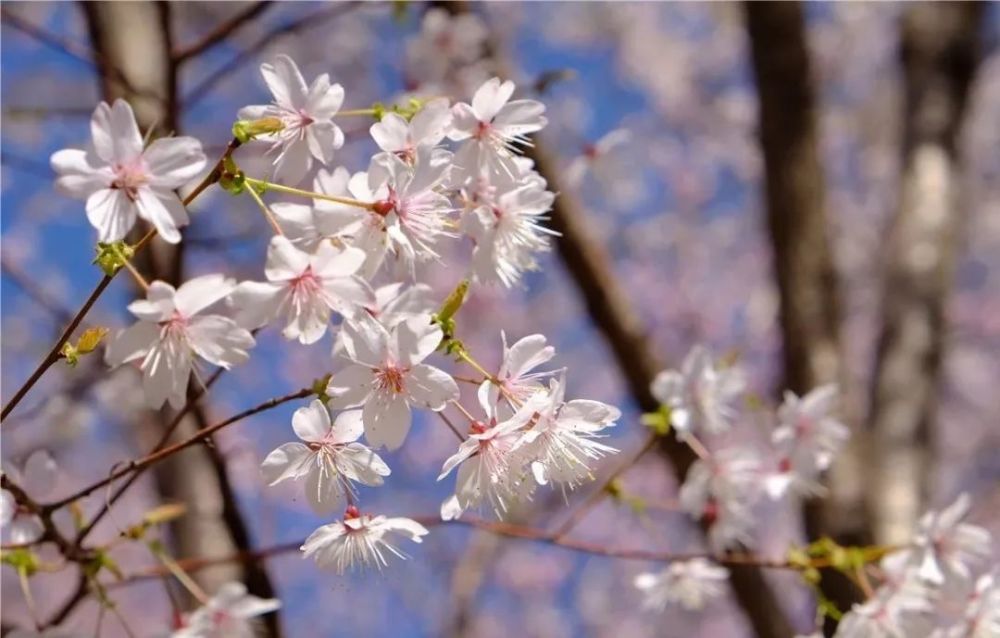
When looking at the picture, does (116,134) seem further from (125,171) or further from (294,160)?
(294,160)

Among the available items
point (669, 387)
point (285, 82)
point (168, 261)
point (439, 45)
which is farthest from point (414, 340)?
point (439, 45)

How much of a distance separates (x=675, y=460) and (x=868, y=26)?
441 centimetres

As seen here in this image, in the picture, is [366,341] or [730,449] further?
[730,449]

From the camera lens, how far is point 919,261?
237cm

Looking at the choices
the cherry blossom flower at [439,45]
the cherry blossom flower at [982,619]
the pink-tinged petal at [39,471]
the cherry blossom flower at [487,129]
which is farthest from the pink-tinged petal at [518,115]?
the cherry blossom flower at [439,45]

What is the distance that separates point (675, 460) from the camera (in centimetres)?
192

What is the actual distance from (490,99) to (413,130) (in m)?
0.10

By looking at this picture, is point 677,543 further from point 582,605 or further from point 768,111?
point 768,111

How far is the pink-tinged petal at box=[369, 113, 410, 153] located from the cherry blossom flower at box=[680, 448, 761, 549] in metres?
0.76

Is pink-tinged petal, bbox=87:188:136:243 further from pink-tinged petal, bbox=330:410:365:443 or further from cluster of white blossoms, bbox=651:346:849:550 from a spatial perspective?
cluster of white blossoms, bbox=651:346:849:550

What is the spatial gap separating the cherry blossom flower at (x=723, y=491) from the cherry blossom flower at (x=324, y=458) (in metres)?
0.67

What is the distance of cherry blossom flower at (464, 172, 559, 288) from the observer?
896 mm

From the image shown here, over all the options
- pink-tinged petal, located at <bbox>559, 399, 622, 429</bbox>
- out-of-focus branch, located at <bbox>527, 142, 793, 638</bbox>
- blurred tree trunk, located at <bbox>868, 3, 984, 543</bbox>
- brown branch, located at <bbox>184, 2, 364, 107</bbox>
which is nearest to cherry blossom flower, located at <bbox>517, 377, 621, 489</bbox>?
pink-tinged petal, located at <bbox>559, 399, 622, 429</bbox>

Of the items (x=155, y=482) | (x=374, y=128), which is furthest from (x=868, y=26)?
(x=374, y=128)
